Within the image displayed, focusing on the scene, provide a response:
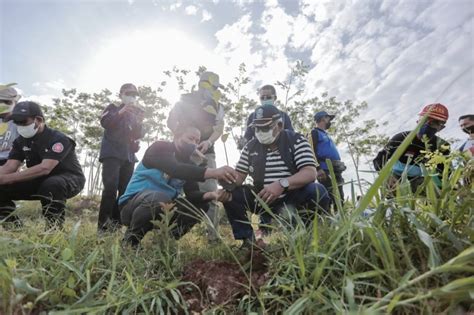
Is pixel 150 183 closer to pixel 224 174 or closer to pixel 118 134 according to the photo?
pixel 224 174

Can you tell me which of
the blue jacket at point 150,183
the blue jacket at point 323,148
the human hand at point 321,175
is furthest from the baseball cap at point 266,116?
the blue jacket at point 323,148

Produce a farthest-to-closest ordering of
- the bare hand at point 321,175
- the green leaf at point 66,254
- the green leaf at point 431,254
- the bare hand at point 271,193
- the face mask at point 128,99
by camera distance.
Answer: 1. the bare hand at point 321,175
2. the face mask at point 128,99
3. the bare hand at point 271,193
4. the green leaf at point 66,254
5. the green leaf at point 431,254

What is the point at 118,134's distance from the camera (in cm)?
376

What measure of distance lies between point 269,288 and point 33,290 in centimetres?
80

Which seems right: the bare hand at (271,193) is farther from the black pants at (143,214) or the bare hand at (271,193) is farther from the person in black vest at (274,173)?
the black pants at (143,214)

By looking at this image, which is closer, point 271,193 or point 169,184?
point 271,193

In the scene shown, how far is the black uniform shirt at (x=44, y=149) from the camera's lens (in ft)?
10.5

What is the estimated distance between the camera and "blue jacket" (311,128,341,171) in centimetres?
437

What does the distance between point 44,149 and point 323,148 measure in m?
3.56

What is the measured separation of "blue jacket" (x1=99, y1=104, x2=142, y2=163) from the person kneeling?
1297 mm

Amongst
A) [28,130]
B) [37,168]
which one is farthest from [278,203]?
[28,130]

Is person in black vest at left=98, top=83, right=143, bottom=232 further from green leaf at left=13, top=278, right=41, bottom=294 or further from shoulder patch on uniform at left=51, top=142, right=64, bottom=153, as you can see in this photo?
green leaf at left=13, top=278, right=41, bottom=294

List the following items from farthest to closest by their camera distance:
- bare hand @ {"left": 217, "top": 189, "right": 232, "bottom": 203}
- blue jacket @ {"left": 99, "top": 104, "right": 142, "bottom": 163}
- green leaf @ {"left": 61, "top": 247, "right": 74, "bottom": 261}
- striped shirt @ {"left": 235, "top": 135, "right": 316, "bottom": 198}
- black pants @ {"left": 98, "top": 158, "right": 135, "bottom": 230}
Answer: blue jacket @ {"left": 99, "top": 104, "right": 142, "bottom": 163}, black pants @ {"left": 98, "top": 158, "right": 135, "bottom": 230}, striped shirt @ {"left": 235, "top": 135, "right": 316, "bottom": 198}, bare hand @ {"left": 217, "top": 189, "right": 232, "bottom": 203}, green leaf @ {"left": 61, "top": 247, "right": 74, "bottom": 261}

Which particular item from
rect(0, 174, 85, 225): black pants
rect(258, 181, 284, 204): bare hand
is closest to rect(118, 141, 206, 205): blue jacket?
rect(258, 181, 284, 204): bare hand
